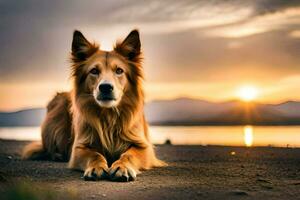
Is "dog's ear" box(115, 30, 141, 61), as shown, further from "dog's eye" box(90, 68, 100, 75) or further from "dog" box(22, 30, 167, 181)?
"dog's eye" box(90, 68, 100, 75)

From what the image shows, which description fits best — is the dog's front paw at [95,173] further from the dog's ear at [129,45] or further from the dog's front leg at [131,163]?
the dog's ear at [129,45]

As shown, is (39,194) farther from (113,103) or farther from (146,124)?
(146,124)

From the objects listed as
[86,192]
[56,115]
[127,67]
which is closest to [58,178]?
[86,192]

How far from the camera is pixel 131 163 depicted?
759cm

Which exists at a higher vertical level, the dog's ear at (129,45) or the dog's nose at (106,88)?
the dog's ear at (129,45)

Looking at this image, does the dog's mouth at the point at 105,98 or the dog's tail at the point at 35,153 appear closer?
the dog's mouth at the point at 105,98

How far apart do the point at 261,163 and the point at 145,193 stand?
3699 millimetres

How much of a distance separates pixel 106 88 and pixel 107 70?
0.32 m

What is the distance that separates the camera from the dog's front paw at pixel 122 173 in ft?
22.3

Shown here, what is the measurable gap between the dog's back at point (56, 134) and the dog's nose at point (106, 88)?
7.45 feet

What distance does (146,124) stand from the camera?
9.48m

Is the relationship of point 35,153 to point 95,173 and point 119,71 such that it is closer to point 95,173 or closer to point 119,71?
point 119,71

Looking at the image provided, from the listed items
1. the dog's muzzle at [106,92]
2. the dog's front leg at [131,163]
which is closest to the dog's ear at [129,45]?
the dog's muzzle at [106,92]

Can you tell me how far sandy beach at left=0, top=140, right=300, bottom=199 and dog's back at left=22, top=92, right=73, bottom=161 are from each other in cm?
50
